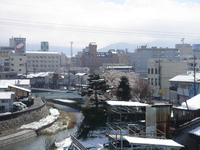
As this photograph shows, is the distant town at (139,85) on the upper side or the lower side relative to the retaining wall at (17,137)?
upper

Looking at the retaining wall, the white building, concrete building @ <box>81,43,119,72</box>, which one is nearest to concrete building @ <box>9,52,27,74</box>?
the white building

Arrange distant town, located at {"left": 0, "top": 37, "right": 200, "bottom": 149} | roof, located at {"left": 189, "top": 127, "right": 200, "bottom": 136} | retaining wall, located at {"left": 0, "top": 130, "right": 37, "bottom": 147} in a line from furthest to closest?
retaining wall, located at {"left": 0, "top": 130, "right": 37, "bottom": 147}, distant town, located at {"left": 0, "top": 37, "right": 200, "bottom": 149}, roof, located at {"left": 189, "top": 127, "right": 200, "bottom": 136}

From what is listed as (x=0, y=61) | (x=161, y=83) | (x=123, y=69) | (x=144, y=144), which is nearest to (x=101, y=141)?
(x=144, y=144)

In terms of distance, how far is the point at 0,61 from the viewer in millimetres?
47156

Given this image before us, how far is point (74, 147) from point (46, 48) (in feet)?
248

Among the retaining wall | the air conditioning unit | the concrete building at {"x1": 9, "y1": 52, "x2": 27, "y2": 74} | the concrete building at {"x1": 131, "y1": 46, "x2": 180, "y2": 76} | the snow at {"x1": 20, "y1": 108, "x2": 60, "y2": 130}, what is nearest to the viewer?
the air conditioning unit

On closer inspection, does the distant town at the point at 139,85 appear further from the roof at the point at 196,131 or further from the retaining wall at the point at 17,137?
the retaining wall at the point at 17,137

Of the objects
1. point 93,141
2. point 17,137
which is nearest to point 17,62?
point 17,137

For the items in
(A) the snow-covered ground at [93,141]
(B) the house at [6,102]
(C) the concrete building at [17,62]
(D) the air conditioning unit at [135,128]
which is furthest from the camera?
(C) the concrete building at [17,62]

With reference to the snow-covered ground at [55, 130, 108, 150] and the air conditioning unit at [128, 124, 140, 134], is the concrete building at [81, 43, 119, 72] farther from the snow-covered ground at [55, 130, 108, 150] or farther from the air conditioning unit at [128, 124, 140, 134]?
the air conditioning unit at [128, 124, 140, 134]

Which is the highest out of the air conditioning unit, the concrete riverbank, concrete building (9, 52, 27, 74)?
concrete building (9, 52, 27, 74)

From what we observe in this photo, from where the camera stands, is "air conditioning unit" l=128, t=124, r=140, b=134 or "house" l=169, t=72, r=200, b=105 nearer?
"air conditioning unit" l=128, t=124, r=140, b=134

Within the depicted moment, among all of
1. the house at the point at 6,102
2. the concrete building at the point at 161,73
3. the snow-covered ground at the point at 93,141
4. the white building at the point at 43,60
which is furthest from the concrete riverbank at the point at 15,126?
the white building at the point at 43,60

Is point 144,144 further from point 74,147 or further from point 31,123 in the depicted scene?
point 31,123
